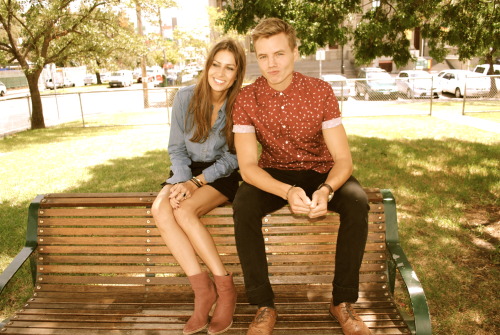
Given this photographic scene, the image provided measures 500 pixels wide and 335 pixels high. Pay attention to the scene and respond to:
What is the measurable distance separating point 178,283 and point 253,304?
2.07 feet

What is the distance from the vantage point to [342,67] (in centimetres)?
3859

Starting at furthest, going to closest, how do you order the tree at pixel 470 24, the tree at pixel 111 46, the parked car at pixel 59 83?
the parked car at pixel 59 83, the tree at pixel 111 46, the tree at pixel 470 24

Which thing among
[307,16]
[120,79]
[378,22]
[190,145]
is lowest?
[120,79]

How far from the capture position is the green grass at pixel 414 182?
12.9 feet

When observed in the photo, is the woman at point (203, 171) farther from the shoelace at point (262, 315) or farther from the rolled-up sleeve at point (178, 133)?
the shoelace at point (262, 315)

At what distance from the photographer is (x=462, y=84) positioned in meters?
22.3

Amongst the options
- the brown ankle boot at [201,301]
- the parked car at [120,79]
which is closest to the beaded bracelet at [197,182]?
the brown ankle boot at [201,301]

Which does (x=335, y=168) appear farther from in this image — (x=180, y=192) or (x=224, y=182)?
(x=180, y=192)

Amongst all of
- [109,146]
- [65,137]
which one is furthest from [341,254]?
[65,137]

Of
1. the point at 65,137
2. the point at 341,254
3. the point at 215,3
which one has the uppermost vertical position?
the point at 215,3

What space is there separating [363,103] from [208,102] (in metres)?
16.9

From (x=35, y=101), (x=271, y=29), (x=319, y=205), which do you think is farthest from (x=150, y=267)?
(x=35, y=101)

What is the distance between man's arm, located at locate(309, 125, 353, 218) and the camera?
2689 millimetres

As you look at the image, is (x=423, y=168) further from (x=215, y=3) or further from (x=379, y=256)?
(x=215, y=3)
